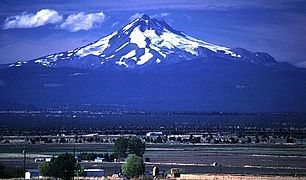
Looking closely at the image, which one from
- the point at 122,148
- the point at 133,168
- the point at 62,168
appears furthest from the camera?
the point at 122,148

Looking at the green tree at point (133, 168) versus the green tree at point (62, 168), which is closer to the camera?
the green tree at point (62, 168)

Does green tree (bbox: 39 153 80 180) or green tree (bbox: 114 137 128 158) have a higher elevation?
green tree (bbox: 114 137 128 158)

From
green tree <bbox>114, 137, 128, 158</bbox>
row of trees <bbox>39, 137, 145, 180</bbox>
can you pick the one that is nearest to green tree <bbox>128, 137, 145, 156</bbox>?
green tree <bbox>114, 137, 128, 158</bbox>

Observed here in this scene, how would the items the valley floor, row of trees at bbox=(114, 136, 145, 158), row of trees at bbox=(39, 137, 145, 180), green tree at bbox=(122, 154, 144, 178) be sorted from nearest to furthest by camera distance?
row of trees at bbox=(39, 137, 145, 180), green tree at bbox=(122, 154, 144, 178), the valley floor, row of trees at bbox=(114, 136, 145, 158)

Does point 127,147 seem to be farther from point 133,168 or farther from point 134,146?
point 133,168

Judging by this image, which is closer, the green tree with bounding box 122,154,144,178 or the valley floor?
the green tree with bounding box 122,154,144,178

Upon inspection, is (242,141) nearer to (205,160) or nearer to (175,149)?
(175,149)

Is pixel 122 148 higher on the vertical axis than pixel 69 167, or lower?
higher

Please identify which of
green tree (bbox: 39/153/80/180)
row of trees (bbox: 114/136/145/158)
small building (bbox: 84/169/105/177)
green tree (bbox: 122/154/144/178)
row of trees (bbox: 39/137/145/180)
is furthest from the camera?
row of trees (bbox: 114/136/145/158)

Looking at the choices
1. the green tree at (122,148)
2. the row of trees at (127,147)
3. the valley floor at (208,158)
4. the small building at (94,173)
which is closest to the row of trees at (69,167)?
the small building at (94,173)

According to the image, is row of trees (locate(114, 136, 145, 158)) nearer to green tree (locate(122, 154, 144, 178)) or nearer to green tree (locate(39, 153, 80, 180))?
green tree (locate(122, 154, 144, 178))

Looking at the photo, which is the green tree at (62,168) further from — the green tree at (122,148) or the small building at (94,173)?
the green tree at (122,148)

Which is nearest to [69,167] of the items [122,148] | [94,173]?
[94,173]
